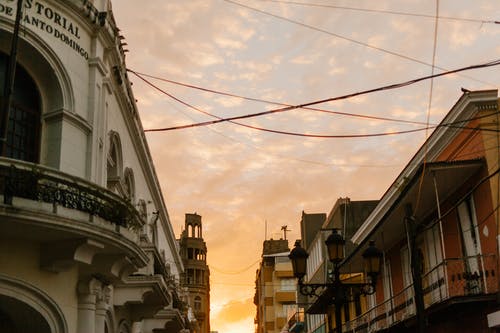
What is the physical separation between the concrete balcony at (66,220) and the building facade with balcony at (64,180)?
0.8 inches

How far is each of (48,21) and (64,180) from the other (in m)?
3.93

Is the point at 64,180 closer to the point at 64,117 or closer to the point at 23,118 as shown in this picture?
the point at 64,117

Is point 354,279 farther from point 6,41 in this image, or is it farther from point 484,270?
point 6,41

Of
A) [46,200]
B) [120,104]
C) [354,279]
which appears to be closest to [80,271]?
[46,200]

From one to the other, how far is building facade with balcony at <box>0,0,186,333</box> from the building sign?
0.07 feet

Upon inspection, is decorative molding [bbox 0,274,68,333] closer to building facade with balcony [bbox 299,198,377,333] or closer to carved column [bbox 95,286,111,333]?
carved column [bbox 95,286,111,333]

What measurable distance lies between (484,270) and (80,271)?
8373mm

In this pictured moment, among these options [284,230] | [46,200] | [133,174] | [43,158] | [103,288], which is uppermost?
[284,230]

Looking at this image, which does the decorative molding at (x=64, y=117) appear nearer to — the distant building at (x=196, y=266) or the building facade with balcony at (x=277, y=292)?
the building facade with balcony at (x=277, y=292)

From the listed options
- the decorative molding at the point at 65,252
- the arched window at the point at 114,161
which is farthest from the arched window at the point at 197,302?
the decorative molding at the point at 65,252

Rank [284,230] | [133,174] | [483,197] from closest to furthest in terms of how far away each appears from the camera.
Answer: [483,197]
[133,174]
[284,230]

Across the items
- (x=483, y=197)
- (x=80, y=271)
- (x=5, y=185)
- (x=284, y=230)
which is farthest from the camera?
(x=284, y=230)

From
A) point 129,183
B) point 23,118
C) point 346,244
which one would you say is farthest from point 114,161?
point 346,244

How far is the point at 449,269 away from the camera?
51.0ft
